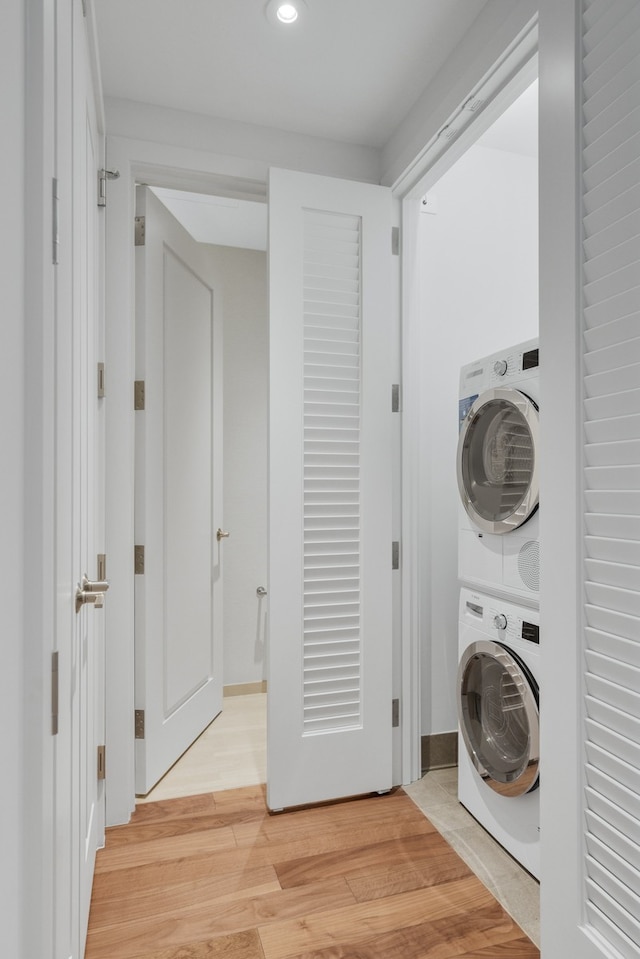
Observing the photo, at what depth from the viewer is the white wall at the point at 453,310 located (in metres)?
2.44

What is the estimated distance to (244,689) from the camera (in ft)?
10.7

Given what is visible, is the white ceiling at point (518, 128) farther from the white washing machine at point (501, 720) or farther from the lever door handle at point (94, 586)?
the lever door handle at point (94, 586)

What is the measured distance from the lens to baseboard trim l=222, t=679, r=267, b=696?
128 inches

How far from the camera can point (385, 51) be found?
70.9 inches

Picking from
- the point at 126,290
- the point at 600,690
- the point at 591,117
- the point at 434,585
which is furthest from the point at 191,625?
the point at 591,117

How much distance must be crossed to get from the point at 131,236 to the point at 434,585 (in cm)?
179

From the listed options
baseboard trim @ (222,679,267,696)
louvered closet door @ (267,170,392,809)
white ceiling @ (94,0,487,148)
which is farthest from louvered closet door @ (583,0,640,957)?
baseboard trim @ (222,679,267,696)

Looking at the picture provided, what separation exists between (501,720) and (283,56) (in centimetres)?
220

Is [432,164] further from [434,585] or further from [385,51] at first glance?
[434,585]

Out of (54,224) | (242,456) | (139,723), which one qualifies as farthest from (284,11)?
(139,723)

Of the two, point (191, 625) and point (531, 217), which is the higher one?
point (531, 217)

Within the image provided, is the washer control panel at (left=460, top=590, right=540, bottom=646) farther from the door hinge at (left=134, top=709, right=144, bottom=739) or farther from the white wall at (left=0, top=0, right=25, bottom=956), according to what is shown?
the white wall at (left=0, top=0, right=25, bottom=956)

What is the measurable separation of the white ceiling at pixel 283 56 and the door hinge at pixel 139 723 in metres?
2.19

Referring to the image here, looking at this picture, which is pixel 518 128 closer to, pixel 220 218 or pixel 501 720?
pixel 220 218
